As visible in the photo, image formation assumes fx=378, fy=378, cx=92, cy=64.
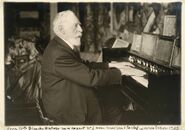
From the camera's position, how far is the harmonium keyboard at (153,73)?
3.72 feet

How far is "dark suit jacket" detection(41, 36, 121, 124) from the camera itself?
1.15m

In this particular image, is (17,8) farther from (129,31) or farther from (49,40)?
(129,31)

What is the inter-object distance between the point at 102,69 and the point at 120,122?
0.18 meters

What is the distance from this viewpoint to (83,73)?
115cm

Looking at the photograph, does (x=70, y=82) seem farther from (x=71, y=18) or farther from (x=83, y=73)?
(x=71, y=18)

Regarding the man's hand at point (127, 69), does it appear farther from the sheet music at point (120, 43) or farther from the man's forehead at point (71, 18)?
the man's forehead at point (71, 18)

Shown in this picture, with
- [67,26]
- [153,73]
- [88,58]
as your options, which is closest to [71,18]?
[67,26]

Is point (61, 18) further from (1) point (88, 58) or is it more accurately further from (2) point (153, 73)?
(2) point (153, 73)

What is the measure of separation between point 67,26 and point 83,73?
6.0 inches

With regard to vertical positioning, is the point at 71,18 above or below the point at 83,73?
above

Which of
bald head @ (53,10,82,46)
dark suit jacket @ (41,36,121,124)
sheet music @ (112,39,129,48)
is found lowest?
dark suit jacket @ (41,36,121,124)

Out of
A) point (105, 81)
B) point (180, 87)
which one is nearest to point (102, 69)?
point (105, 81)

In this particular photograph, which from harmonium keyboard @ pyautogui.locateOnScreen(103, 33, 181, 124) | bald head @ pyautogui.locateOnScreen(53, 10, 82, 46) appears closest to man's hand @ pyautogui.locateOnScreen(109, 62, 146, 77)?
harmonium keyboard @ pyautogui.locateOnScreen(103, 33, 181, 124)

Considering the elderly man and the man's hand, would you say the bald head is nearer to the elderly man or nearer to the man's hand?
the elderly man
